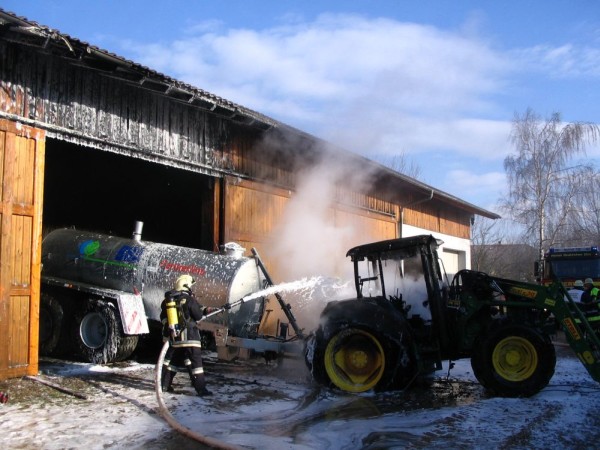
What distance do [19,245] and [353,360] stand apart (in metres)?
5.04

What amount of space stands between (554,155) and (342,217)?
16907 millimetres

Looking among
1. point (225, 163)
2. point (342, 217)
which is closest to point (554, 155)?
point (342, 217)

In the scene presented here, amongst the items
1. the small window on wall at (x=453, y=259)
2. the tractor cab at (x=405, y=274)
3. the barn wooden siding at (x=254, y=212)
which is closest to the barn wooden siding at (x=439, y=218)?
the small window on wall at (x=453, y=259)

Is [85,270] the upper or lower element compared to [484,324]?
upper

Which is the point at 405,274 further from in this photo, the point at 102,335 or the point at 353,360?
the point at 102,335

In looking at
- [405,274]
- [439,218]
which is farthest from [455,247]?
[405,274]

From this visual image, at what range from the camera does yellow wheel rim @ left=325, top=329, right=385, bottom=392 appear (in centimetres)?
720

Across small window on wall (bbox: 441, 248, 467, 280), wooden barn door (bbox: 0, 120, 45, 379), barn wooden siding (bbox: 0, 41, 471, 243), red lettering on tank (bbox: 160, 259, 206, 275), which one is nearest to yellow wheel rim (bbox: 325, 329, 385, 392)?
red lettering on tank (bbox: 160, 259, 206, 275)

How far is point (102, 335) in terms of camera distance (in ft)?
32.4

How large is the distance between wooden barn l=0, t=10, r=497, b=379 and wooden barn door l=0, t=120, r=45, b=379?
1 cm

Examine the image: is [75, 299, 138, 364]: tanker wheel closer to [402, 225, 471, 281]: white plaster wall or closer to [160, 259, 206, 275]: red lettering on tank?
[160, 259, 206, 275]: red lettering on tank

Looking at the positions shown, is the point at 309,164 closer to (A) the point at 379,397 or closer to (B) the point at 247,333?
(B) the point at 247,333

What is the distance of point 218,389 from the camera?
752 centimetres

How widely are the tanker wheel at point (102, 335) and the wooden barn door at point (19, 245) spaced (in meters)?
1.51
